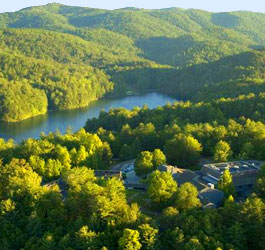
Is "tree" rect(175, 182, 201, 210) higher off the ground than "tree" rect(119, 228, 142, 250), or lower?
higher

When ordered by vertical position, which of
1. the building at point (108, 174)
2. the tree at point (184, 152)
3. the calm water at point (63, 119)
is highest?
the tree at point (184, 152)

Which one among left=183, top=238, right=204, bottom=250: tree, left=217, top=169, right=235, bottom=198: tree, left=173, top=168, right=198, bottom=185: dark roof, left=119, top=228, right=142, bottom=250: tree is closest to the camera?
left=183, top=238, right=204, bottom=250: tree

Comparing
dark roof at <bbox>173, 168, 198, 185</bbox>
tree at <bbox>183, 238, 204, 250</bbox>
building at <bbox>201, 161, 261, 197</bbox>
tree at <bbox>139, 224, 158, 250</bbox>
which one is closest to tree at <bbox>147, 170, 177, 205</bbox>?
dark roof at <bbox>173, 168, 198, 185</bbox>

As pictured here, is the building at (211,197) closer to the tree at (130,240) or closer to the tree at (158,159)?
the tree at (130,240)

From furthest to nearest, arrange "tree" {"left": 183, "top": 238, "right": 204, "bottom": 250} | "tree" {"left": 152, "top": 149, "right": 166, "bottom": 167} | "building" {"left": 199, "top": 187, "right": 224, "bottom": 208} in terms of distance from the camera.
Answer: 1. "tree" {"left": 152, "top": 149, "right": 166, "bottom": 167}
2. "building" {"left": 199, "top": 187, "right": 224, "bottom": 208}
3. "tree" {"left": 183, "top": 238, "right": 204, "bottom": 250}

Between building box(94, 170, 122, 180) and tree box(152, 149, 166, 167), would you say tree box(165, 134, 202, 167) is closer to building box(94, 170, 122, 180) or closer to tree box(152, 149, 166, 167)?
tree box(152, 149, 166, 167)

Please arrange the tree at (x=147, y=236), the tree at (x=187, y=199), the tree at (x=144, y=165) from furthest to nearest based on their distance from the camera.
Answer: the tree at (x=144, y=165) → the tree at (x=187, y=199) → the tree at (x=147, y=236)

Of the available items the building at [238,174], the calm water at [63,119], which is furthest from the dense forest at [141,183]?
the calm water at [63,119]
